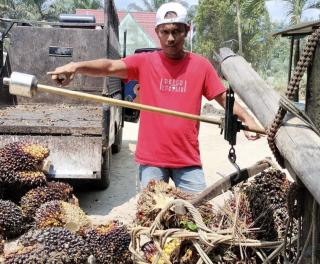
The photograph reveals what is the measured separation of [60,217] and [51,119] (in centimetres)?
206

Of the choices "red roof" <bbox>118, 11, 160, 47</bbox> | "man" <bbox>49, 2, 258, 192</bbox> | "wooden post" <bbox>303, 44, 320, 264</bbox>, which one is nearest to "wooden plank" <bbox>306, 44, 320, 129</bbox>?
"wooden post" <bbox>303, 44, 320, 264</bbox>

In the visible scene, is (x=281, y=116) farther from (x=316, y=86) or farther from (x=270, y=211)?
(x=270, y=211)

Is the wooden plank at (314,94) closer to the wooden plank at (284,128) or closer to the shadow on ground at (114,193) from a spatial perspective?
the wooden plank at (284,128)

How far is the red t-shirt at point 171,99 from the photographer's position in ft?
10.6

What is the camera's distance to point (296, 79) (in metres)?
1.44

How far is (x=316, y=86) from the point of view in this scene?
60.3 inches

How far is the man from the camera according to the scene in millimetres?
3199

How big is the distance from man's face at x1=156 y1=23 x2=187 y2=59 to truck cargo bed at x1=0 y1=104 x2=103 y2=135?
214cm

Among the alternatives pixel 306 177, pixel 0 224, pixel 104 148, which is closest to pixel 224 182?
pixel 306 177

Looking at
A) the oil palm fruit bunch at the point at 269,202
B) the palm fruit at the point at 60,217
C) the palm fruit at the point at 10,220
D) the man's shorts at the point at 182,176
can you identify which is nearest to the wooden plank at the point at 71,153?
the palm fruit at the point at 10,220

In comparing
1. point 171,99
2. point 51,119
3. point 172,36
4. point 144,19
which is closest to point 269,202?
point 171,99

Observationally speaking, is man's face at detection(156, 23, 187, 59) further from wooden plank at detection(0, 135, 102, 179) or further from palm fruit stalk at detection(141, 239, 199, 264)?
wooden plank at detection(0, 135, 102, 179)

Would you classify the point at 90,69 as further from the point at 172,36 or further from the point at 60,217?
the point at 60,217

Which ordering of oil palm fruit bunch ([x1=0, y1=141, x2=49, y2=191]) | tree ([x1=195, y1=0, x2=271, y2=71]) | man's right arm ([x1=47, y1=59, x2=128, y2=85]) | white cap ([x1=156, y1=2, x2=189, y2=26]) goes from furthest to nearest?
tree ([x1=195, y1=0, x2=271, y2=71]), oil palm fruit bunch ([x1=0, y1=141, x2=49, y2=191]), white cap ([x1=156, y1=2, x2=189, y2=26]), man's right arm ([x1=47, y1=59, x2=128, y2=85])
